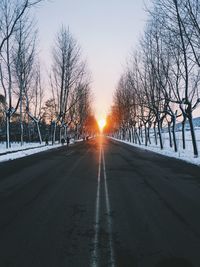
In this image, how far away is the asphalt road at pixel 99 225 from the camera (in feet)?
15.2

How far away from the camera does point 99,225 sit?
639cm

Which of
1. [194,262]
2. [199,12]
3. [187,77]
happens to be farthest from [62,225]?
[187,77]

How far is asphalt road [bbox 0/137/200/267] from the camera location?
15.2ft

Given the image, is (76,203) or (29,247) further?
(76,203)

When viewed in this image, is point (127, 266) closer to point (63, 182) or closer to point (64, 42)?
point (63, 182)

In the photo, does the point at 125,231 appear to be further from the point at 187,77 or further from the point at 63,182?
the point at 187,77

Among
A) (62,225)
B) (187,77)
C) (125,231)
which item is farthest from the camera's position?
(187,77)

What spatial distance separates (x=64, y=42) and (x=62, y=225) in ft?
163

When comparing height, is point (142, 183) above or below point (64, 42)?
below

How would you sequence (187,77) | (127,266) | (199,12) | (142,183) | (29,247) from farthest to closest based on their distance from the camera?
1. (187,77)
2. (199,12)
3. (142,183)
4. (29,247)
5. (127,266)

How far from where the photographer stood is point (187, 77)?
2534 centimetres

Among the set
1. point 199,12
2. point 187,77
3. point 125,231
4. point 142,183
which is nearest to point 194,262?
point 125,231

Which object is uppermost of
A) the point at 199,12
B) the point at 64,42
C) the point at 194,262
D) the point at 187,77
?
the point at 64,42

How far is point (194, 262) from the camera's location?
176 inches
